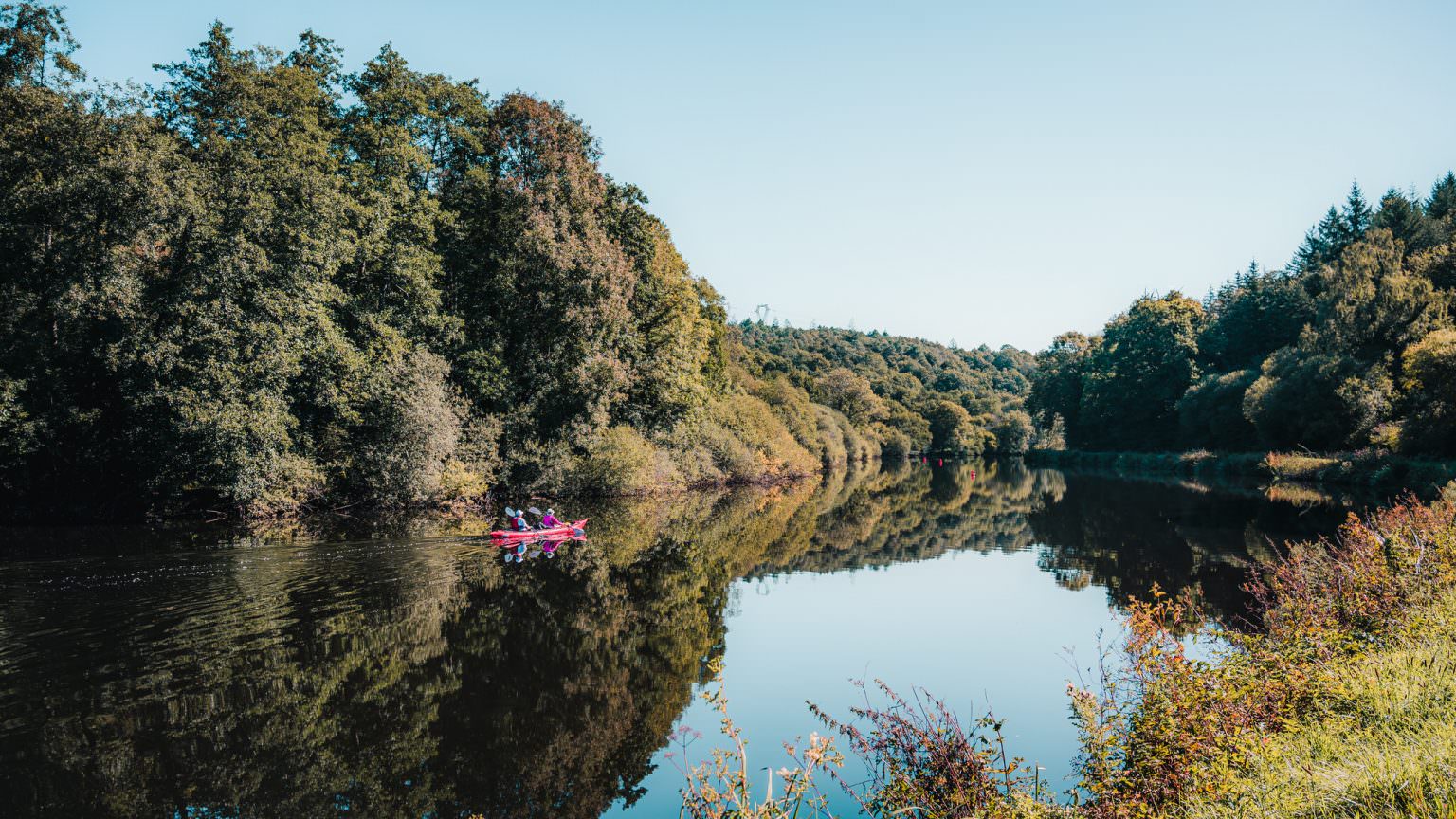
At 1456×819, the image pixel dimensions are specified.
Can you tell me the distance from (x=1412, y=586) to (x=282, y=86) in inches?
1453

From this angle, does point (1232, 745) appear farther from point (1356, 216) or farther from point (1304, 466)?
point (1356, 216)

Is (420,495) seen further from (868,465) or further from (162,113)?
(868,465)

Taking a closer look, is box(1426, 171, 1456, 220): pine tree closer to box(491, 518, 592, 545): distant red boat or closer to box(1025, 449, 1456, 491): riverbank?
box(1025, 449, 1456, 491): riverbank

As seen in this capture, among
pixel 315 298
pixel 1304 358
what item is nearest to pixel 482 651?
pixel 315 298

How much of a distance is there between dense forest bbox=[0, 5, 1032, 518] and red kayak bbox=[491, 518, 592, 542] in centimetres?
865

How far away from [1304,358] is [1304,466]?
1264 centimetres

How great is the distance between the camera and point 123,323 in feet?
85.3

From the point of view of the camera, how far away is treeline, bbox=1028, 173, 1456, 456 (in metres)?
45.6

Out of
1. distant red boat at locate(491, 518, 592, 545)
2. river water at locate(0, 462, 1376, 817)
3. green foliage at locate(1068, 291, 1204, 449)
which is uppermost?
green foliage at locate(1068, 291, 1204, 449)

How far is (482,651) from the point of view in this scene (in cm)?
1330

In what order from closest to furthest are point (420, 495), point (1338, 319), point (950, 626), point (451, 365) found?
1. point (950, 626)
2. point (420, 495)
3. point (451, 365)
4. point (1338, 319)

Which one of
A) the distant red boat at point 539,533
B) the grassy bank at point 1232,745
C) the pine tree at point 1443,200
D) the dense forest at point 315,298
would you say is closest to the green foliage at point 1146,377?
the pine tree at point 1443,200

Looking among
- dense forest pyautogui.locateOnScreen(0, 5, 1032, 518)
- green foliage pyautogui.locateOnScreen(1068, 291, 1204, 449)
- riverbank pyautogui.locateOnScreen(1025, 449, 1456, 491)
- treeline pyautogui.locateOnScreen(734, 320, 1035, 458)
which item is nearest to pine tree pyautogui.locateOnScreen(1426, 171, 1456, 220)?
green foliage pyautogui.locateOnScreen(1068, 291, 1204, 449)

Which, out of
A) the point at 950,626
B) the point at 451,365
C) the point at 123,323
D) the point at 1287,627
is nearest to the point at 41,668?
the point at 950,626
